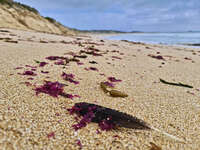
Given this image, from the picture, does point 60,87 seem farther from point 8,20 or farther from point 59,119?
point 8,20

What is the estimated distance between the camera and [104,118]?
242 cm

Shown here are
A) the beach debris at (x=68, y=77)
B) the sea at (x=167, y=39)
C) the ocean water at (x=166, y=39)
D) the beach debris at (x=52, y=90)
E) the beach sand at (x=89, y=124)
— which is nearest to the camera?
the beach sand at (x=89, y=124)

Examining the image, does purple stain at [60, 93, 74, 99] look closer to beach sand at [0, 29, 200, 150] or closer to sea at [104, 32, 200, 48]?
beach sand at [0, 29, 200, 150]

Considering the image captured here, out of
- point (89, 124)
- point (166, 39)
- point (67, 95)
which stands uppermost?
point (166, 39)

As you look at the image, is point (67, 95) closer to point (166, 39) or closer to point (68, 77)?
point (68, 77)

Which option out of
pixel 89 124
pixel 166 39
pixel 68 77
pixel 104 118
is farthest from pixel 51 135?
pixel 166 39

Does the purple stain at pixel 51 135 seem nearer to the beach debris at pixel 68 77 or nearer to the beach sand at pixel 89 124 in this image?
the beach sand at pixel 89 124

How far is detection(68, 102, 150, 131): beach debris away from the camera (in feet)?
7.49

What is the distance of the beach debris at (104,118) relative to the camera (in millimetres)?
2283

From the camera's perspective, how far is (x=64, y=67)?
491 centimetres

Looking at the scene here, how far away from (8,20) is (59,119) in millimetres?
28187

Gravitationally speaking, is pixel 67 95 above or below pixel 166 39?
below

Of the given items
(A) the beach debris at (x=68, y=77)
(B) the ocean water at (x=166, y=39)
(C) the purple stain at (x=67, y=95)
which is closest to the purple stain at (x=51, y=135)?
(C) the purple stain at (x=67, y=95)

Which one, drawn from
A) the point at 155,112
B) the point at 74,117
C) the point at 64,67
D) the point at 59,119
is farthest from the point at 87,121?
the point at 64,67
